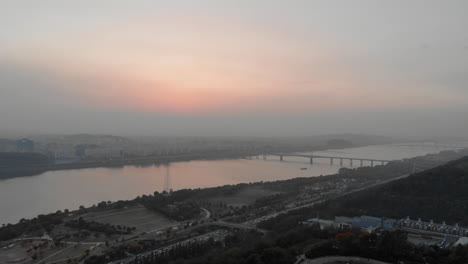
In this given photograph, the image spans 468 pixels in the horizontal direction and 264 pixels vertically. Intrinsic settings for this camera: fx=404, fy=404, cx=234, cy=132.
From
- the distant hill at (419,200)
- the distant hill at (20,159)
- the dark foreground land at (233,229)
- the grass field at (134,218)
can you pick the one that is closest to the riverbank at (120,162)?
the distant hill at (20,159)

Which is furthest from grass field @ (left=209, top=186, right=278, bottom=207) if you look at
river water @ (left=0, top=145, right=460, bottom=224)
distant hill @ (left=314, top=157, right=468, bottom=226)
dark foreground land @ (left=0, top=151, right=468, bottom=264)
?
distant hill @ (left=314, top=157, right=468, bottom=226)

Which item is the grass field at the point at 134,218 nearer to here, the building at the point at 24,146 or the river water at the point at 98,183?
the river water at the point at 98,183

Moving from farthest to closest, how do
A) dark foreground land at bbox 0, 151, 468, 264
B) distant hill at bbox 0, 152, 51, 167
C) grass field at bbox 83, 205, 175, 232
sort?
distant hill at bbox 0, 152, 51, 167 → grass field at bbox 83, 205, 175, 232 → dark foreground land at bbox 0, 151, 468, 264

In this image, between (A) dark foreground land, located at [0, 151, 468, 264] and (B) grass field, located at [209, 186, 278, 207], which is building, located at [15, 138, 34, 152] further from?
(B) grass field, located at [209, 186, 278, 207]

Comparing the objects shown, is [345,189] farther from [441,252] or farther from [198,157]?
[198,157]

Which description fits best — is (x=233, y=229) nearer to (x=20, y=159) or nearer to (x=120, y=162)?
(x=20, y=159)

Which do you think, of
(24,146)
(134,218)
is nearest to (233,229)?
(134,218)
